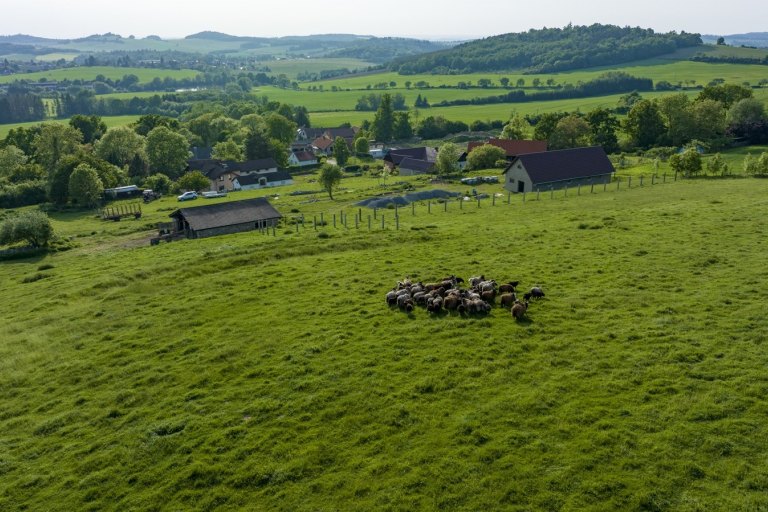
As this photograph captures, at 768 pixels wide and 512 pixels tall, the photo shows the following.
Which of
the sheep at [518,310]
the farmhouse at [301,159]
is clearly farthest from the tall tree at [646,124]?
the sheep at [518,310]

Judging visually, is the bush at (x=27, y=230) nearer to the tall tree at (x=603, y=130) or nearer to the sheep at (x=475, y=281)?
the sheep at (x=475, y=281)

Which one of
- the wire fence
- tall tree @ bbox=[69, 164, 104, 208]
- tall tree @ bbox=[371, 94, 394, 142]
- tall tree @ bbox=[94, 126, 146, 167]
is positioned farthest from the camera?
tall tree @ bbox=[371, 94, 394, 142]

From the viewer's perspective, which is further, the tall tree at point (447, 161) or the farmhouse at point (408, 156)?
the farmhouse at point (408, 156)

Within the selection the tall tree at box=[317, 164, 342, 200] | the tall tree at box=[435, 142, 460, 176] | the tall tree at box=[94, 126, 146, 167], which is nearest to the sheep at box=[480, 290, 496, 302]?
the tall tree at box=[317, 164, 342, 200]

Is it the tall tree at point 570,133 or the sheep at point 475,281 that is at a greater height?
the tall tree at point 570,133

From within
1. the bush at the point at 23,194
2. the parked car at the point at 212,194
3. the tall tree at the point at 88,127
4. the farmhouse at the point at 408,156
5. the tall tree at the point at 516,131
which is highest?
the tall tree at the point at 88,127

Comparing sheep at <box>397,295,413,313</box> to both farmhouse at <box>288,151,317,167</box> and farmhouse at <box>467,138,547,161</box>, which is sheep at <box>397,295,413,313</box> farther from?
farmhouse at <box>288,151,317,167</box>
